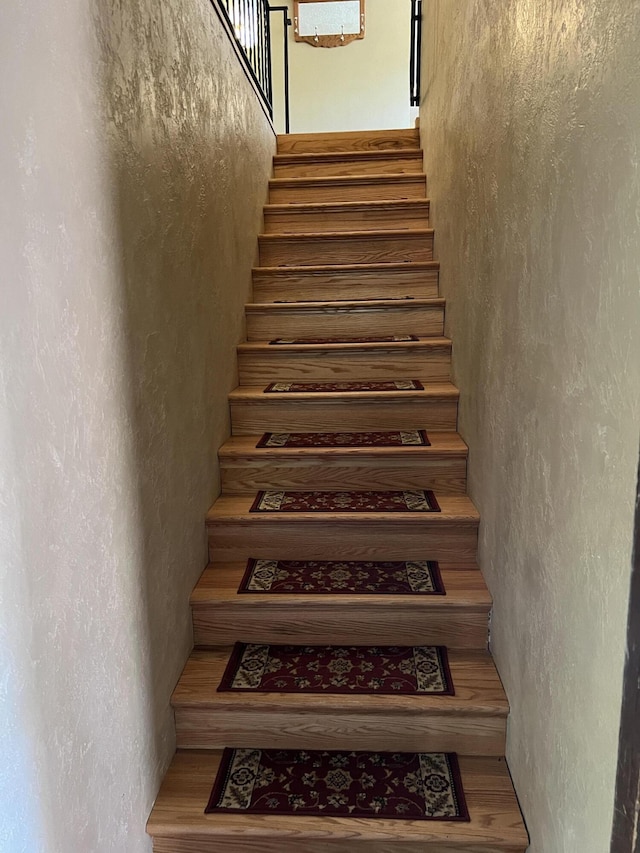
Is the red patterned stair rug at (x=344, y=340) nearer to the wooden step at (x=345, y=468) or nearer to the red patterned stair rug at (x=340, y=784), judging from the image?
the wooden step at (x=345, y=468)

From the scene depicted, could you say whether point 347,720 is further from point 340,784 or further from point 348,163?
point 348,163

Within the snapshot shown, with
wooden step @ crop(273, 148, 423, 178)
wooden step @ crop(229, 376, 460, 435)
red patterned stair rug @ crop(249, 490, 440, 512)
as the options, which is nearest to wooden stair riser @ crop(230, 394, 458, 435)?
wooden step @ crop(229, 376, 460, 435)

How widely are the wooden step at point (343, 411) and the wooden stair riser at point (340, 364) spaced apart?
17 cm

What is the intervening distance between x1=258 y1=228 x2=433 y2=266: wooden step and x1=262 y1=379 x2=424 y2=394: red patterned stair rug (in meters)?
0.82

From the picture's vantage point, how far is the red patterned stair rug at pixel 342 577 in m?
1.86

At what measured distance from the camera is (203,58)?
2004 millimetres

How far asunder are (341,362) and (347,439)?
0.43m

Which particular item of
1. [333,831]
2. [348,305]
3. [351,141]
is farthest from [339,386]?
[351,141]

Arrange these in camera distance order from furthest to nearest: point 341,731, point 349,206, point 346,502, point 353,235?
1. point 349,206
2. point 353,235
3. point 346,502
4. point 341,731

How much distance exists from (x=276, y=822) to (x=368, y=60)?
5.89 meters

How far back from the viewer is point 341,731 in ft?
5.27

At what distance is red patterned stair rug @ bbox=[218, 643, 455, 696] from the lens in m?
1.64

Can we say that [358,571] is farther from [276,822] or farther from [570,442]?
[570,442]

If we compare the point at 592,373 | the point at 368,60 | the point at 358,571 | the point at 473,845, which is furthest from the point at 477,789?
the point at 368,60
